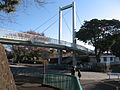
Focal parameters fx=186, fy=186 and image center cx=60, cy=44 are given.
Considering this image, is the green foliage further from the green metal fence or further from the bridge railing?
the green metal fence

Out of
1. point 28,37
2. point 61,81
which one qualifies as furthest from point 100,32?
point 61,81

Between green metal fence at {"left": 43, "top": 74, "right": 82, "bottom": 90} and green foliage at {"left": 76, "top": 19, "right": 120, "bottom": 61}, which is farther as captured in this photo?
green foliage at {"left": 76, "top": 19, "right": 120, "bottom": 61}

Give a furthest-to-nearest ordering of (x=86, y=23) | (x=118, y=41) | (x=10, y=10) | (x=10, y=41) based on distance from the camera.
→ 1. (x=86, y=23)
2. (x=118, y=41)
3. (x=10, y=41)
4. (x=10, y=10)

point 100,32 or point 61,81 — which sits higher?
point 100,32

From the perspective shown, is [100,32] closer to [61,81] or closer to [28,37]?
[28,37]

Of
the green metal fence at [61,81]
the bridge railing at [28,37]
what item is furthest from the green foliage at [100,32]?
the green metal fence at [61,81]

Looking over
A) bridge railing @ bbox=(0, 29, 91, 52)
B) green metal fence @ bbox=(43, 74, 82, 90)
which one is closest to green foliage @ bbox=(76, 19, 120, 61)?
bridge railing @ bbox=(0, 29, 91, 52)

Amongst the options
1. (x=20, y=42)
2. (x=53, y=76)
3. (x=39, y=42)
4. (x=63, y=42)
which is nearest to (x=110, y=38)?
(x=63, y=42)

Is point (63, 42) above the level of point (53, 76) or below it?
above

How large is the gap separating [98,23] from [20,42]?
66.7ft

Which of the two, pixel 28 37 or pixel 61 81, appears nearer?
pixel 61 81

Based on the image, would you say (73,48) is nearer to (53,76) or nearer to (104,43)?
Result: (104,43)

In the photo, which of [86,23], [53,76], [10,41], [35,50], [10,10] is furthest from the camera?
[35,50]

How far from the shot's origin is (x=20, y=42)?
32000 mm
